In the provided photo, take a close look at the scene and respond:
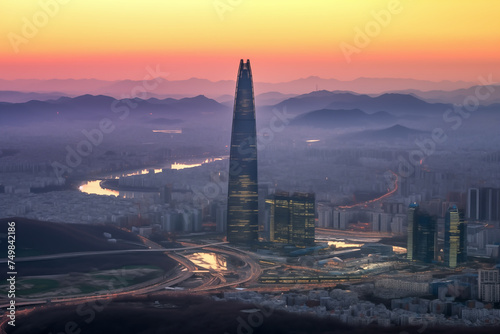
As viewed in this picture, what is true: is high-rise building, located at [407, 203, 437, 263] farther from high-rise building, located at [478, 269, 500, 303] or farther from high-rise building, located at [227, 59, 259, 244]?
high-rise building, located at [227, 59, 259, 244]

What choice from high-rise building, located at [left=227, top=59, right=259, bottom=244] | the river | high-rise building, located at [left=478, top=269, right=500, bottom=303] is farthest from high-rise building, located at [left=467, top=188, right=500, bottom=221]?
the river

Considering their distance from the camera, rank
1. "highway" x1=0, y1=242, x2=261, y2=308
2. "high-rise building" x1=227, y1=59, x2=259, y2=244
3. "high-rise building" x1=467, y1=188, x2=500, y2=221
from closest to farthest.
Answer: "highway" x1=0, y1=242, x2=261, y2=308 → "high-rise building" x1=227, y1=59, x2=259, y2=244 → "high-rise building" x1=467, y1=188, x2=500, y2=221

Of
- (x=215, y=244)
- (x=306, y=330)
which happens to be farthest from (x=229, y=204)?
(x=306, y=330)

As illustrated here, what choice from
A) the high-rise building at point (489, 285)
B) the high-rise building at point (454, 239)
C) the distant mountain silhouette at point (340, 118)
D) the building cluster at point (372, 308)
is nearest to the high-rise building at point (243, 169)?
the high-rise building at point (454, 239)

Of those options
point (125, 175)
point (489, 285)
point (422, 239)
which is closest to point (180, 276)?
point (422, 239)

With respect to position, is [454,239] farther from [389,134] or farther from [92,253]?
[389,134]

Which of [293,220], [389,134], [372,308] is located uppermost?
[389,134]

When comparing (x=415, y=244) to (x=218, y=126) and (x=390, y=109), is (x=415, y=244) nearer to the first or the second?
(x=218, y=126)
